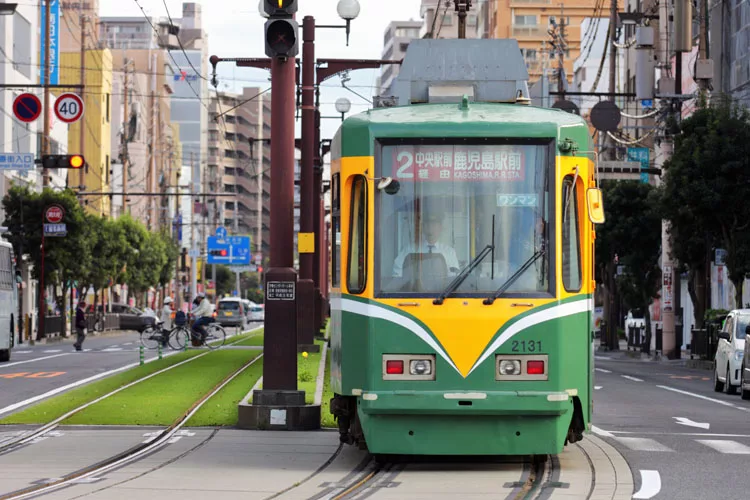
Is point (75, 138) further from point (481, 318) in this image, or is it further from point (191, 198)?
point (481, 318)

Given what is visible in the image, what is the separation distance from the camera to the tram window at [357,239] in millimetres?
13438

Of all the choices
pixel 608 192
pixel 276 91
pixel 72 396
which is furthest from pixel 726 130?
pixel 276 91

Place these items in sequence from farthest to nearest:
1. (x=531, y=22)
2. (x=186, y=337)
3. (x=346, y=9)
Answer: (x=531, y=22) < (x=186, y=337) < (x=346, y=9)

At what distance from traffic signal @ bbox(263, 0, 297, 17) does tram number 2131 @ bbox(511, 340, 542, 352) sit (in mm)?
5684

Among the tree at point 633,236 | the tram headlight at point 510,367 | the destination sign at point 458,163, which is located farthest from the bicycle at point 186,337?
the tram headlight at point 510,367

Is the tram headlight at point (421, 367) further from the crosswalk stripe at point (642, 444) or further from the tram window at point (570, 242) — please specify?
the crosswalk stripe at point (642, 444)

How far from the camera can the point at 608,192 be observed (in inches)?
2484

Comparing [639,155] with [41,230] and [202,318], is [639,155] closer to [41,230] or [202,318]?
[202,318]

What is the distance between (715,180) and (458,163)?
31046 millimetres

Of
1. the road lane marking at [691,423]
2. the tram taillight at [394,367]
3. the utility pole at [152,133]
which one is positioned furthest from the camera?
the utility pole at [152,133]

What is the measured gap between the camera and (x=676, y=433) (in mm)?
18578

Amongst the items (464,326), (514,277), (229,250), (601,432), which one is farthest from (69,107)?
(229,250)

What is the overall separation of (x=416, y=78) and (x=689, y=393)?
14.7 metres

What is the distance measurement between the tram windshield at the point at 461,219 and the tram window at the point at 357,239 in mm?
136
